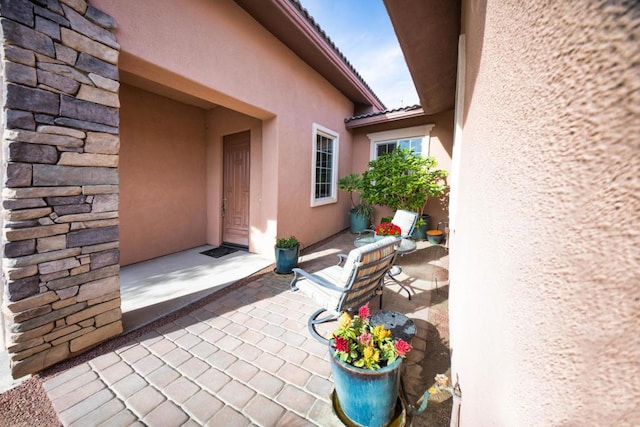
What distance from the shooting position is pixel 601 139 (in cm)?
32

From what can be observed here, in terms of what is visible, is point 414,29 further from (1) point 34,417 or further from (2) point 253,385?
(1) point 34,417

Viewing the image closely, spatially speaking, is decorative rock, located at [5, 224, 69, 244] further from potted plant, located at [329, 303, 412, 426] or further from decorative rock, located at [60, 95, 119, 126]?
potted plant, located at [329, 303, 412, 426]

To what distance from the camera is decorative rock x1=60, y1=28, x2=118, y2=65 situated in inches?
A: 77.4

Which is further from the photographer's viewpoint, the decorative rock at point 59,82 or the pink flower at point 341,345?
the decorative rock at point 59,82

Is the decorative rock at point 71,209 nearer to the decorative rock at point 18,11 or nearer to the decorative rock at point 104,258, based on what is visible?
the decorative rock at point 104,258

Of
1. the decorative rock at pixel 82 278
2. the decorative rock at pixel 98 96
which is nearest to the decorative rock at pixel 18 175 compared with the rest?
the decorative rock at pixel 98 96

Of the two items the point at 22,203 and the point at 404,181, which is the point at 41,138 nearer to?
the point at 22,203

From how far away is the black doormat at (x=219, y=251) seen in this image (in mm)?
4871

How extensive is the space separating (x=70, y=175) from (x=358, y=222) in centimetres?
569

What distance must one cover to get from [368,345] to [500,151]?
4.20ft

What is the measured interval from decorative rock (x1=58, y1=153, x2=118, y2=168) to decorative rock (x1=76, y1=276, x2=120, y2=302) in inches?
42.8

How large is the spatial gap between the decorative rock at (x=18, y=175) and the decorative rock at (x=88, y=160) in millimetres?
196

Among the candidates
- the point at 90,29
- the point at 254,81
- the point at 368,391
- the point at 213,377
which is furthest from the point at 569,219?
the point at 254,81

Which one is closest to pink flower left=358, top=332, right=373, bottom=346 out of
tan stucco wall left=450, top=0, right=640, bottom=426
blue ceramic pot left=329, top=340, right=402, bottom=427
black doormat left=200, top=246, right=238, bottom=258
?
blue ceramic pot left=329, top=340, right=402, bottom=427
